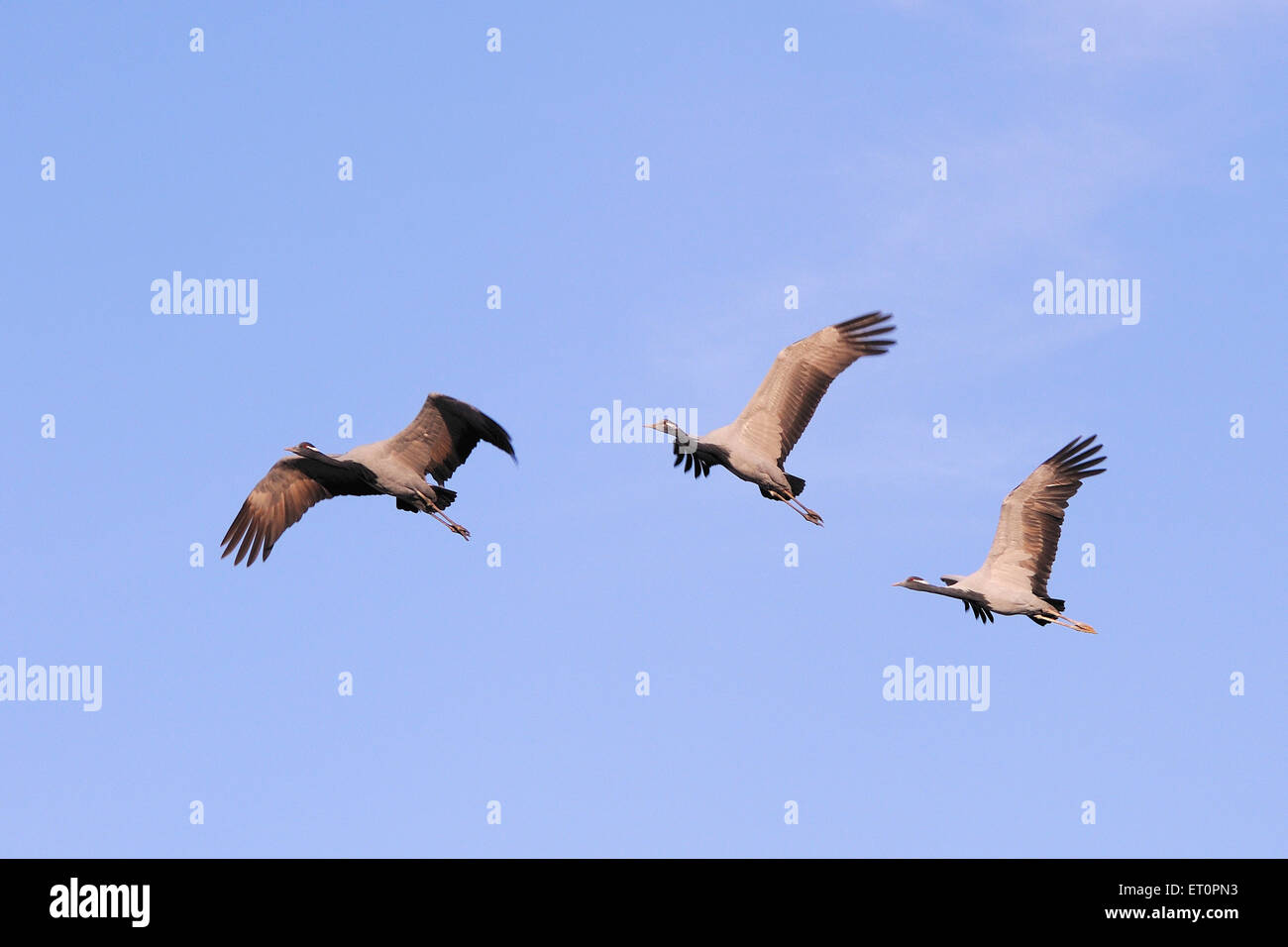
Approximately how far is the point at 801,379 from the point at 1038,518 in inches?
194

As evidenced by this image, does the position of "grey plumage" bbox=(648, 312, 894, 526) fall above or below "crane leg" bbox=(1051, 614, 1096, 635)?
above

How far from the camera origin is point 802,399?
102 feet

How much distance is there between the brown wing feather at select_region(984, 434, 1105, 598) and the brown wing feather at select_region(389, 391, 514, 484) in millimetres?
8984

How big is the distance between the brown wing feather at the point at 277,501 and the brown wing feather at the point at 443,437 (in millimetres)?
1251

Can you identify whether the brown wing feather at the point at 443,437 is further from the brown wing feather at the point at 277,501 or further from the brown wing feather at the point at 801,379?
the brown wing feather at the point at 801,379

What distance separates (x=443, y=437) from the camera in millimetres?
30031

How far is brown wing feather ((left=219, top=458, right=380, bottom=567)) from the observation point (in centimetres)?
3108

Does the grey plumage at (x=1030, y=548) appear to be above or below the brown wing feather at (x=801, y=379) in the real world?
below

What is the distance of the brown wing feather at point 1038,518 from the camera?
30469 mm

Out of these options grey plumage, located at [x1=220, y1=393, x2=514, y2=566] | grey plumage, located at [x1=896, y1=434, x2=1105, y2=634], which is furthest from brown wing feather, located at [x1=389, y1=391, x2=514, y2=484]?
grey plumage, located at [x1=896, y1=434, x2=1105, y2=634]

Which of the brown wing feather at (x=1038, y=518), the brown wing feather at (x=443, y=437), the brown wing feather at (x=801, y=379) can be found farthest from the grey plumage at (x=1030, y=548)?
the brown wing feather at (x=443, y=437)

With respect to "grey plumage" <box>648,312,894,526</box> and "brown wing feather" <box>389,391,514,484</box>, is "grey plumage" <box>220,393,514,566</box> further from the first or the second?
"grey plumage" <box>648,312,894,526</box>
